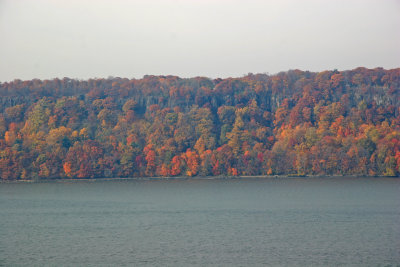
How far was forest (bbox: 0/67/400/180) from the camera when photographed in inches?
4368

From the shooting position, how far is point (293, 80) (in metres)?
150

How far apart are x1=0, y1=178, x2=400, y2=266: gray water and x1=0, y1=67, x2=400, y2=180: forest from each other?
2777 cm

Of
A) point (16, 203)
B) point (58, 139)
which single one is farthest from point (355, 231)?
point (58, 139)

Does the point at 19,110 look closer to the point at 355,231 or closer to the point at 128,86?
the point at 128,86

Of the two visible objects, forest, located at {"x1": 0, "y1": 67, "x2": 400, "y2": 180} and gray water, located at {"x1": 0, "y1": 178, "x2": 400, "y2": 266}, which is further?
forest, located at {"x1": 0, "y1": 67, "x2": 400, "y2": 180}

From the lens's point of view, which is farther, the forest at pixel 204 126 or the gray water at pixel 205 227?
the forest at pixel 204 126

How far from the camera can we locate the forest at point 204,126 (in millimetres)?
110938

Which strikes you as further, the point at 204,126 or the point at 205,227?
the point at 204,126

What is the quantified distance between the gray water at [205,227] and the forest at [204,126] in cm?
2777

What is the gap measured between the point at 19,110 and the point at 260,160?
56923mm

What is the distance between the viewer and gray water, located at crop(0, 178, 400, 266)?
37594 mm

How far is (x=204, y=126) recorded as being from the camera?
418 ft

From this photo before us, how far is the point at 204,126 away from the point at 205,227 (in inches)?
3093

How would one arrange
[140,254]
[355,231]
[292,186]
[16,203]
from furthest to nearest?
[292,186], [16,203], [355,231], [140,254]
